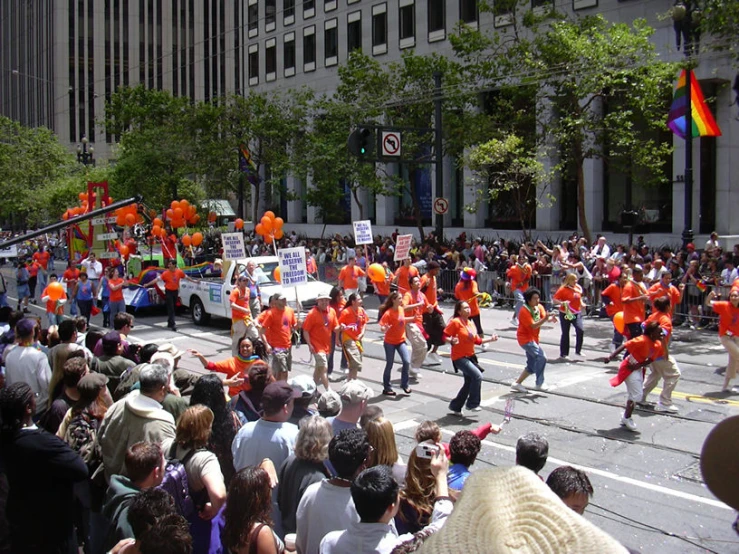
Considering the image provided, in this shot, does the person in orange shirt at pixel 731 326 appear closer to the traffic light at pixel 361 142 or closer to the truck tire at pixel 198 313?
the traffic light at pixel 361 142

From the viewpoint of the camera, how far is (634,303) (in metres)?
13.0

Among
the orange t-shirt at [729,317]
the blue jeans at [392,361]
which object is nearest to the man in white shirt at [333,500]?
the blue jeans at [392,361]

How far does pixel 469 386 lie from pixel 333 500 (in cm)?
656

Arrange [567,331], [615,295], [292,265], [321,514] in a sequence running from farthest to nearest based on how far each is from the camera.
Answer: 1. [292,265]
2. [567,331]
3. [615,295]
4. [321,514]

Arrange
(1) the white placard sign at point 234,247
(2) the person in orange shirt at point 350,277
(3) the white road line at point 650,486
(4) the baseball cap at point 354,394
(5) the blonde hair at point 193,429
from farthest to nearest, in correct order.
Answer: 1. (1) the white placard sign at point 234,247
2. (2) the person in orange shirt at point 350,277
3. (3) the white road line at point 650,486
4. (4) the baseball cap at point 354,394
5. (5) the blonde hair at point 193,429

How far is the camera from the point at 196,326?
20203 millimetres

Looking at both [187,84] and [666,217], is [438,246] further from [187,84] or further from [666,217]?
[187,84]

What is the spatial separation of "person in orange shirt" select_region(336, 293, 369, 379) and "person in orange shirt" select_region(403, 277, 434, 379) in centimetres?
103

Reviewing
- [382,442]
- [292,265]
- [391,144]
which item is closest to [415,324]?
[292,265]

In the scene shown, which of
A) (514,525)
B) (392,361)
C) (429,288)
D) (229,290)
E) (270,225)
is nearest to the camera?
(514,525)

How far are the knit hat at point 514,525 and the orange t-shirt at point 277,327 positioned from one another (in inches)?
397

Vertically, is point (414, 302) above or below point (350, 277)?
below

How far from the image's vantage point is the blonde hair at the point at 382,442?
4.93 meters

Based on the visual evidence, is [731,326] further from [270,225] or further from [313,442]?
[270,225]
